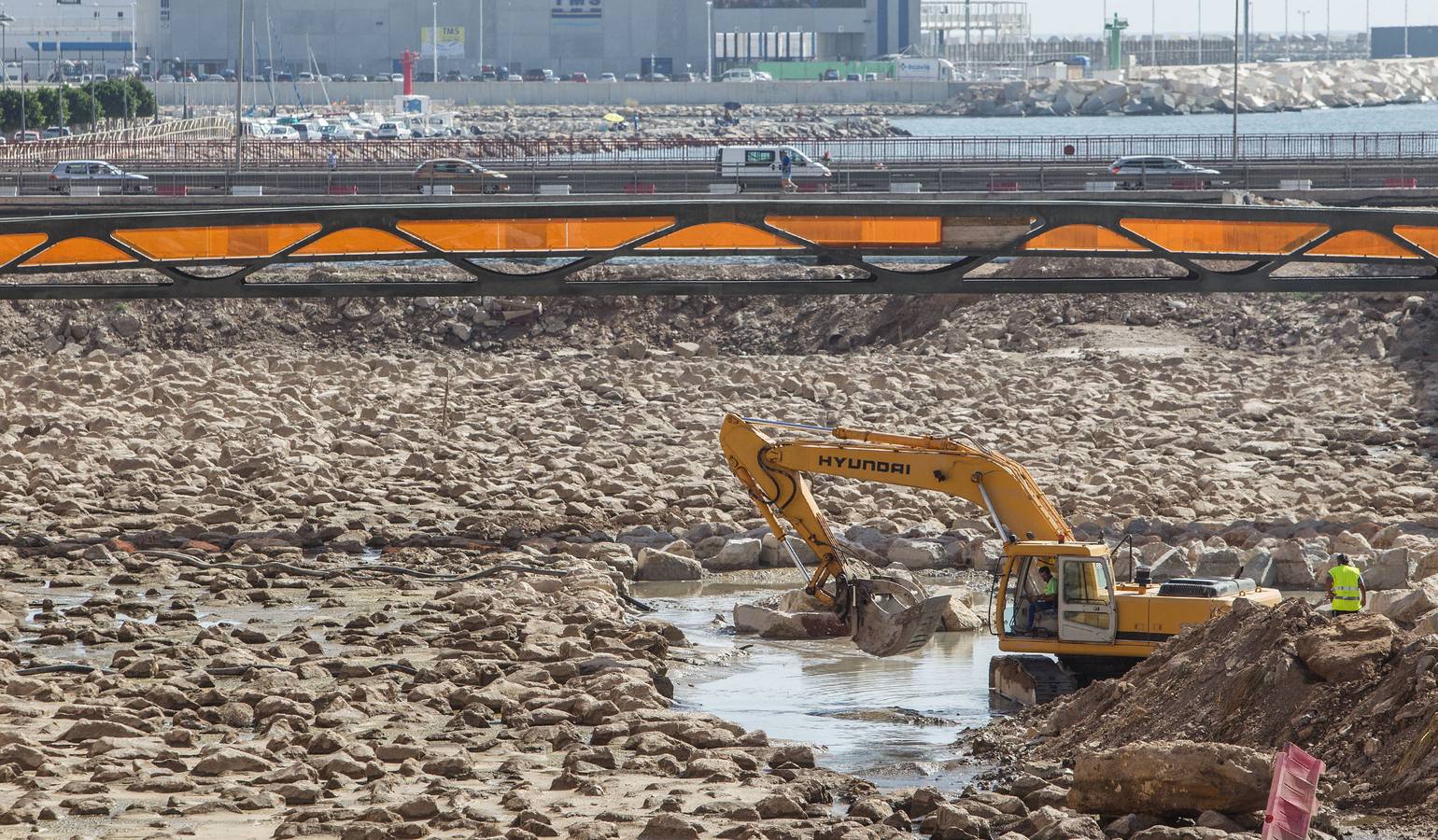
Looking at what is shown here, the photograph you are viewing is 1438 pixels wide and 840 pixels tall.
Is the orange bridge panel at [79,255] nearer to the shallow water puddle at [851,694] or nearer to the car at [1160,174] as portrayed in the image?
the shallow water puddle at [851,694]

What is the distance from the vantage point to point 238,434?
97.4 feet

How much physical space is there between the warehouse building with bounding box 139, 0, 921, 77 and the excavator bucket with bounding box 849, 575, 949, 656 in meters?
126

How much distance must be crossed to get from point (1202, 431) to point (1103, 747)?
17001 mm

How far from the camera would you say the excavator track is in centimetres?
1570

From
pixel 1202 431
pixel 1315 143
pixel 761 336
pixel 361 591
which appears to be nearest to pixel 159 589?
pixel 361 591

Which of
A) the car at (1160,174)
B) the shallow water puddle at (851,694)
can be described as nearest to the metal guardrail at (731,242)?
the shallow water puddle at (851,694)

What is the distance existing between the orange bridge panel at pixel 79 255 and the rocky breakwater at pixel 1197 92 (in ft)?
443

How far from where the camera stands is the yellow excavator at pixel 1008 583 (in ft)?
51.2

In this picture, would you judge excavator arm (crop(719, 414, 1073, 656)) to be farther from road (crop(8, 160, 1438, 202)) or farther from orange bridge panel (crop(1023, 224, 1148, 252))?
road (crop(8, 160, 1438, 202))

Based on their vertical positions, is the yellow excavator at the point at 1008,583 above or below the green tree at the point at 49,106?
below

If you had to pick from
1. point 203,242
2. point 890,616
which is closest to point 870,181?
point 203,242

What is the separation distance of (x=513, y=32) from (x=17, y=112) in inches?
2566

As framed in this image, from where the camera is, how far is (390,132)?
10081cm

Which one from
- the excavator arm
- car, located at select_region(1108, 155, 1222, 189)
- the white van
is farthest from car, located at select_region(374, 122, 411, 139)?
the excavator arm
